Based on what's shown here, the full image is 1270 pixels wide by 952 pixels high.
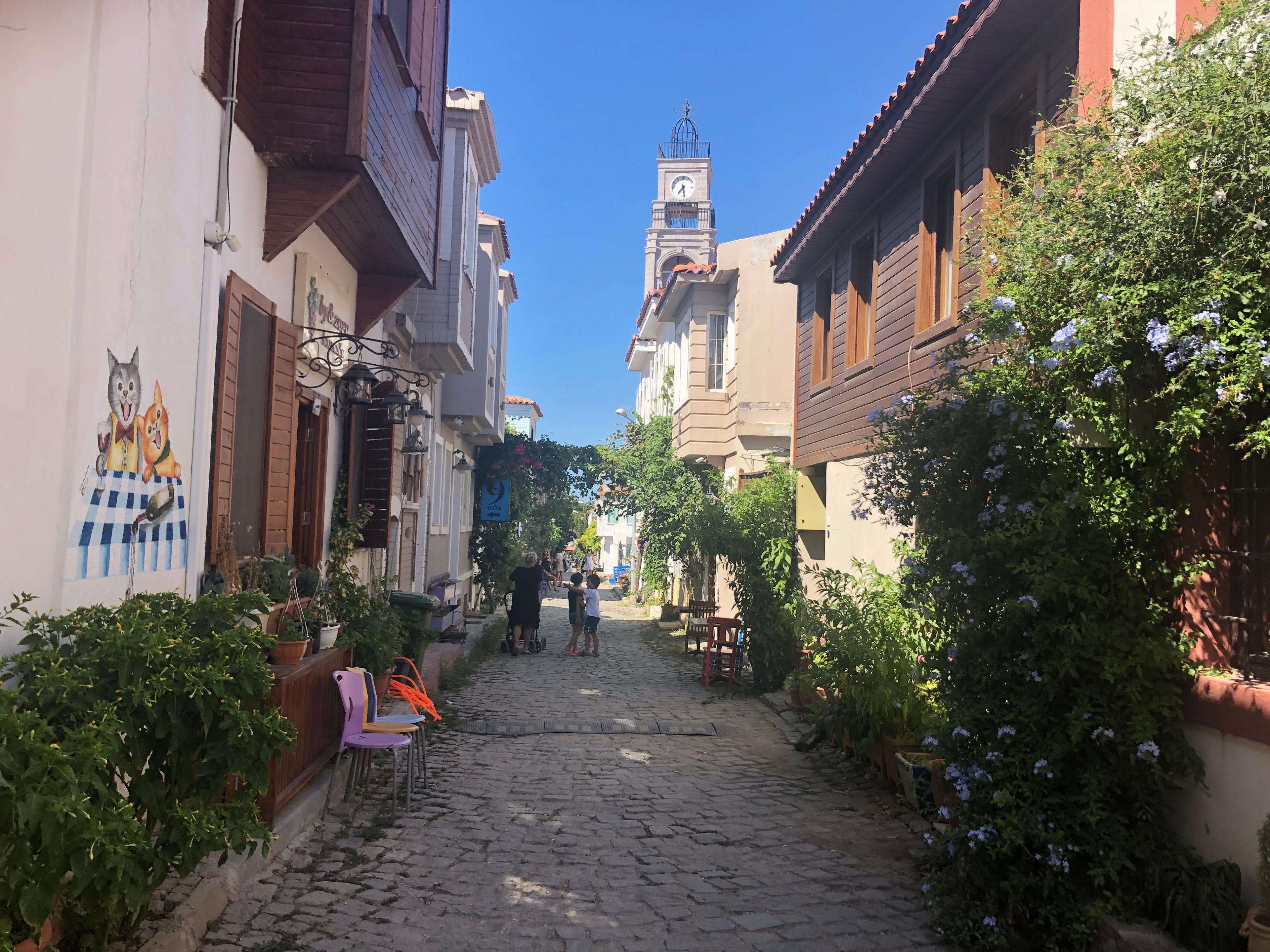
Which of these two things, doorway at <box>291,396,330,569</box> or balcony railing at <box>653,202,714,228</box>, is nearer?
doorway at <box>291,396,330,569</box>

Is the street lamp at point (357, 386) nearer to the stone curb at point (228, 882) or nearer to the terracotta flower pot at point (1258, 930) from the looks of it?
Result: the stone curb at point (228, 882)

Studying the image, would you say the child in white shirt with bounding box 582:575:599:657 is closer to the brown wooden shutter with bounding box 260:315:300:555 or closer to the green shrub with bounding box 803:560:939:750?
the green shrub with bounding box 803:560:939:750

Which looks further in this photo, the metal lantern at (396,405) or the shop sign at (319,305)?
the metal lantern at (396,405)

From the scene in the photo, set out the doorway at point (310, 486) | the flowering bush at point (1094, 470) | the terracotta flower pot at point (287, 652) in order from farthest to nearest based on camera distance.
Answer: the doorway at point (310, 486), the terracotta flower pot at point (287, 652), the flowering bush at point (1094, 470)

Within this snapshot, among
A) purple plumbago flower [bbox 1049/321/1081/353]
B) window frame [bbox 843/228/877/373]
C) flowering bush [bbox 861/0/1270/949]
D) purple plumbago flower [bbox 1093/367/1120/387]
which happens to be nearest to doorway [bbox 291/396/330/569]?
flowering bush [bbox 861/0/1270/949]

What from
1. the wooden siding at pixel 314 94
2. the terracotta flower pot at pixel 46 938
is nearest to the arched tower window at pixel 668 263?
the wooden siding at pixel 314 94

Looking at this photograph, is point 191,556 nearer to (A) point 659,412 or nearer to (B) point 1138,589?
(B) point 1138,589

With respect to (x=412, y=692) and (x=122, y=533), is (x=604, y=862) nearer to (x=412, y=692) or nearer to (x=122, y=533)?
(x=412, y=692)

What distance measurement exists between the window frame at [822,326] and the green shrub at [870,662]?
16.2 ft

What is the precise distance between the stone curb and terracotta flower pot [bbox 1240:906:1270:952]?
3751 mm

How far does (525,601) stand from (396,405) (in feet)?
22.7

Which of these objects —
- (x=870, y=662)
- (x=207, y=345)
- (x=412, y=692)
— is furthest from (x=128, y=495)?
(x=870, y=662)

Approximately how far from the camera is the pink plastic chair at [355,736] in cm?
634

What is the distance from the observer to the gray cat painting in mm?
4539
